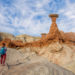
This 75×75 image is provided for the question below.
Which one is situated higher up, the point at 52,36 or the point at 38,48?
the point at 52,36

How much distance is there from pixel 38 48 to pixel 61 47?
4342 millimetres

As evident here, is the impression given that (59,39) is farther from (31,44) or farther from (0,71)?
(0,71)

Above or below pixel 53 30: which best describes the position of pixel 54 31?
below

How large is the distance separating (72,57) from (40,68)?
24.8 feet

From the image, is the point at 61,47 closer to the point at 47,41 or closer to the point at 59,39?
the point at 59,39

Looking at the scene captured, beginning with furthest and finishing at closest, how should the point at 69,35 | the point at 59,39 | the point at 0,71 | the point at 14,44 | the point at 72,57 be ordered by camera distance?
the point at 14,44 → the point at 69,35 → the point at 59,39 → the point at 72,57 → the point at 0,71

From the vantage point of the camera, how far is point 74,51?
10977 mm

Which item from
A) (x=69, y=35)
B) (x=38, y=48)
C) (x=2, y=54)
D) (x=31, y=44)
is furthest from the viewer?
(x=31, y=44)

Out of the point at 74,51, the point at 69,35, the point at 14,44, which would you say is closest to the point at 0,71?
the point at 74,51

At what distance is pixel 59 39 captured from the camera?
12.6 metres

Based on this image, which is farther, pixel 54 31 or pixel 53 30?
pixel 53 30

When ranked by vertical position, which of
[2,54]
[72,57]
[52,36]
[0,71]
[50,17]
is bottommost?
[72,57]

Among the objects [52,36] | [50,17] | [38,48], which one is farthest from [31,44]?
[50,17]

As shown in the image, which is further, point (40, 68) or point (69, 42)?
point (69, 42)
